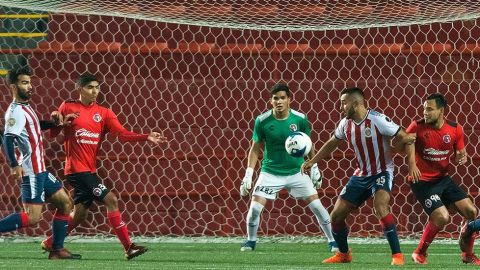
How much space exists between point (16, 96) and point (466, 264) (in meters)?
3.85

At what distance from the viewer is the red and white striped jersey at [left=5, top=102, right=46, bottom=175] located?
1016cm

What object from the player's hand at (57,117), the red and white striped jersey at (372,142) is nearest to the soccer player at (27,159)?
the player's hand at (57,117)

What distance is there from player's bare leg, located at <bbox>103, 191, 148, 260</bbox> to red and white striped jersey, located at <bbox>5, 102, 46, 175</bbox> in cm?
62

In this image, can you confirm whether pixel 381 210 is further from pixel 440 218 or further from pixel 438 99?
pixel 438 99

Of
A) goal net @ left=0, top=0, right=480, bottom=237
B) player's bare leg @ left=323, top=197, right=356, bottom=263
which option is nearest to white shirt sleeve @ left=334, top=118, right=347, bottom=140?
player's bare leg @ left=323, top=197, right=356, bottom=263

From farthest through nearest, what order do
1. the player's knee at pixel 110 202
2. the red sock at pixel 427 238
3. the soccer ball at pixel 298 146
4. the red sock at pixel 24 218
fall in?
the soccer ball at pixel 298 146, the player's knee at pixel 110 202, the red sock at pixel 24 218, the red sock at pixel 427 238

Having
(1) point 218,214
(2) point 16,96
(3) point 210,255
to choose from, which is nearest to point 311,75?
(1) point 218,214

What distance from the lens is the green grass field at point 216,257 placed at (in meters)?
9.58

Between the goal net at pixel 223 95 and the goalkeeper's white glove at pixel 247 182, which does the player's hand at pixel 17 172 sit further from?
the goal net at pixel 223 95

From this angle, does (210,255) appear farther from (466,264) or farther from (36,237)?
(36,237)

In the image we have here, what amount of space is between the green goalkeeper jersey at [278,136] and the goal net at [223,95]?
5.32ft

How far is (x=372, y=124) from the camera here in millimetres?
9867

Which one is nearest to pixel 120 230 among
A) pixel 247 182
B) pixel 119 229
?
pixel 119 229

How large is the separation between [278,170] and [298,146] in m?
0.78
